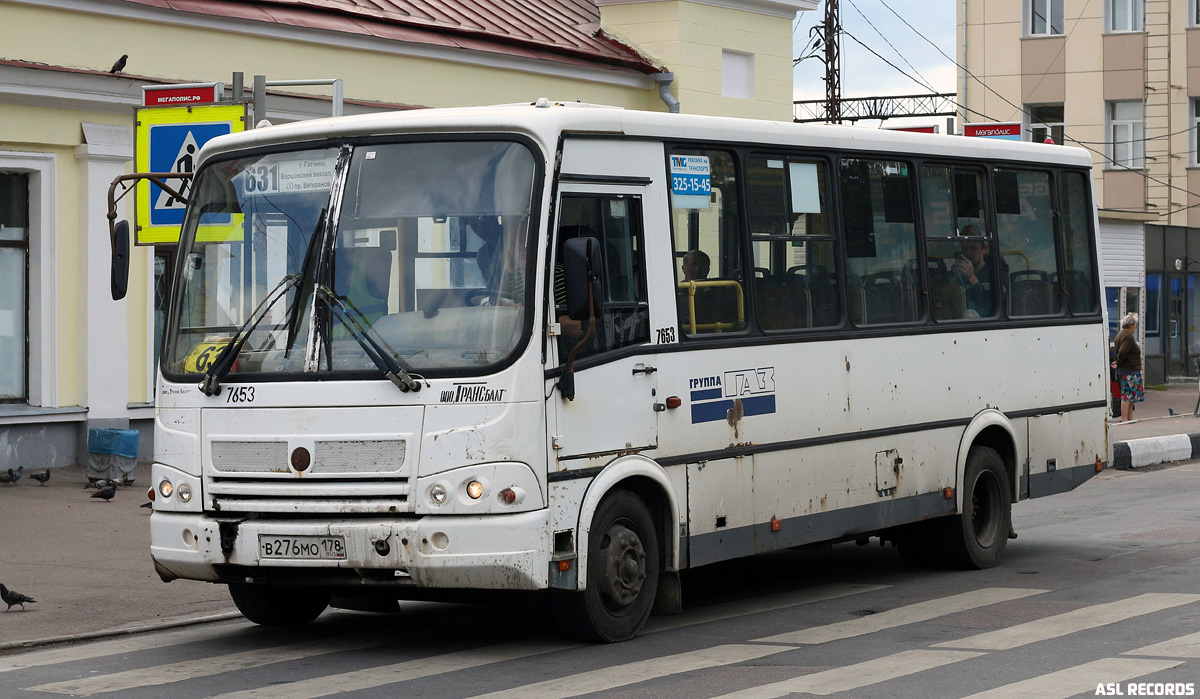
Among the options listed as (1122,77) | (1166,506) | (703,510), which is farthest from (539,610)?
(1122,77)

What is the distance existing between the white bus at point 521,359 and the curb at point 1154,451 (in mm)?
11521

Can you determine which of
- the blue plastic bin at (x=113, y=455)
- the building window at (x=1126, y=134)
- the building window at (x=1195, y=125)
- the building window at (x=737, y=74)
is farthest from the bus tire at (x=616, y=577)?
the building window at (x=1195, y=125)

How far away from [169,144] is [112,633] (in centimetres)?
407

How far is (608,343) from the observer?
8844 millimetres

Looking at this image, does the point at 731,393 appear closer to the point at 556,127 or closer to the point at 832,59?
the point at 556,127

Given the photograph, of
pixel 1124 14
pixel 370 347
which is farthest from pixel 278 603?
pixel 1124 14

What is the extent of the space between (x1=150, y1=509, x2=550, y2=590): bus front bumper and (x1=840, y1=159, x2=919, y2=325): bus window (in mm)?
3459

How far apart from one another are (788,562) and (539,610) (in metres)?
2.96

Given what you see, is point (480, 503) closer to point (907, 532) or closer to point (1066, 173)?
point (907, 532)

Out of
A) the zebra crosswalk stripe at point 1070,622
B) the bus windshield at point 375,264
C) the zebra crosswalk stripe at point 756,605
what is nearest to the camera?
the bus windshield at point 375,264

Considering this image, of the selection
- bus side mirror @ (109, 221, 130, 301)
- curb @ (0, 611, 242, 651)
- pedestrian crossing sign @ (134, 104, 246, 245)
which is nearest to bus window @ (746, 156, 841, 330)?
bus side mirror @ (109, 221, 130, 301)

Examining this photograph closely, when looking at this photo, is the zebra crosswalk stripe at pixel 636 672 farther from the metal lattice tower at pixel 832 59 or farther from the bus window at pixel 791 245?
the metal lattice tower at pixel 832 59

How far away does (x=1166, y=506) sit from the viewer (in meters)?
16.4

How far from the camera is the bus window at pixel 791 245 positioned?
10055 mm
